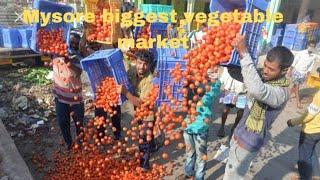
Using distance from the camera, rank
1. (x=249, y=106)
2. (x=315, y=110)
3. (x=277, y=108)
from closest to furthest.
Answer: (x=277, y=108) < (x=249, y=106) < (x=315, y=110)

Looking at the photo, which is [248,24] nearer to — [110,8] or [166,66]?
[166,66]

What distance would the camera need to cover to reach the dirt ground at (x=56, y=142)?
4820 millimetres

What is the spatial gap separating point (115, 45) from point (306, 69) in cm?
586

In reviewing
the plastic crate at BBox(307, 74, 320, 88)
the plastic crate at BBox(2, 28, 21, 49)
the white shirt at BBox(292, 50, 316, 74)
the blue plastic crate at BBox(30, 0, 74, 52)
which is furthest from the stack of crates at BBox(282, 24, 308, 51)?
the blue plastic crate at BBox(30, 0, 74, 52)

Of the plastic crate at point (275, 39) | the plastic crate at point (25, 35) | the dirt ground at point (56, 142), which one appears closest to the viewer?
the dirt ground at point (56, 142)

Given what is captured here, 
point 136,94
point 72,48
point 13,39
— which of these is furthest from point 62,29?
point 13,39

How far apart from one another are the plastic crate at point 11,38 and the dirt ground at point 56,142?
4.16 feet

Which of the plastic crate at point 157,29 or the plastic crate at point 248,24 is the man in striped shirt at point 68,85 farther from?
the plastic crate at point 248,24

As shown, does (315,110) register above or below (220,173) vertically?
above

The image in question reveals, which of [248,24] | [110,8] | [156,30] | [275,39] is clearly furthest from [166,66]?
[275,39]

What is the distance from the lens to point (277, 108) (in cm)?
312

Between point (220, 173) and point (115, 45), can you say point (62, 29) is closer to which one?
point (115, 45)

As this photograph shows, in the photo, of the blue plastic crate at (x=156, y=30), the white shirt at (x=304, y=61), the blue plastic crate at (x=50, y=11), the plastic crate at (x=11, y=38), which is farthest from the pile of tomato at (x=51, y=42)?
the white shirt at (x=304, y=61)

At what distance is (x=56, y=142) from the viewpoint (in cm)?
530
